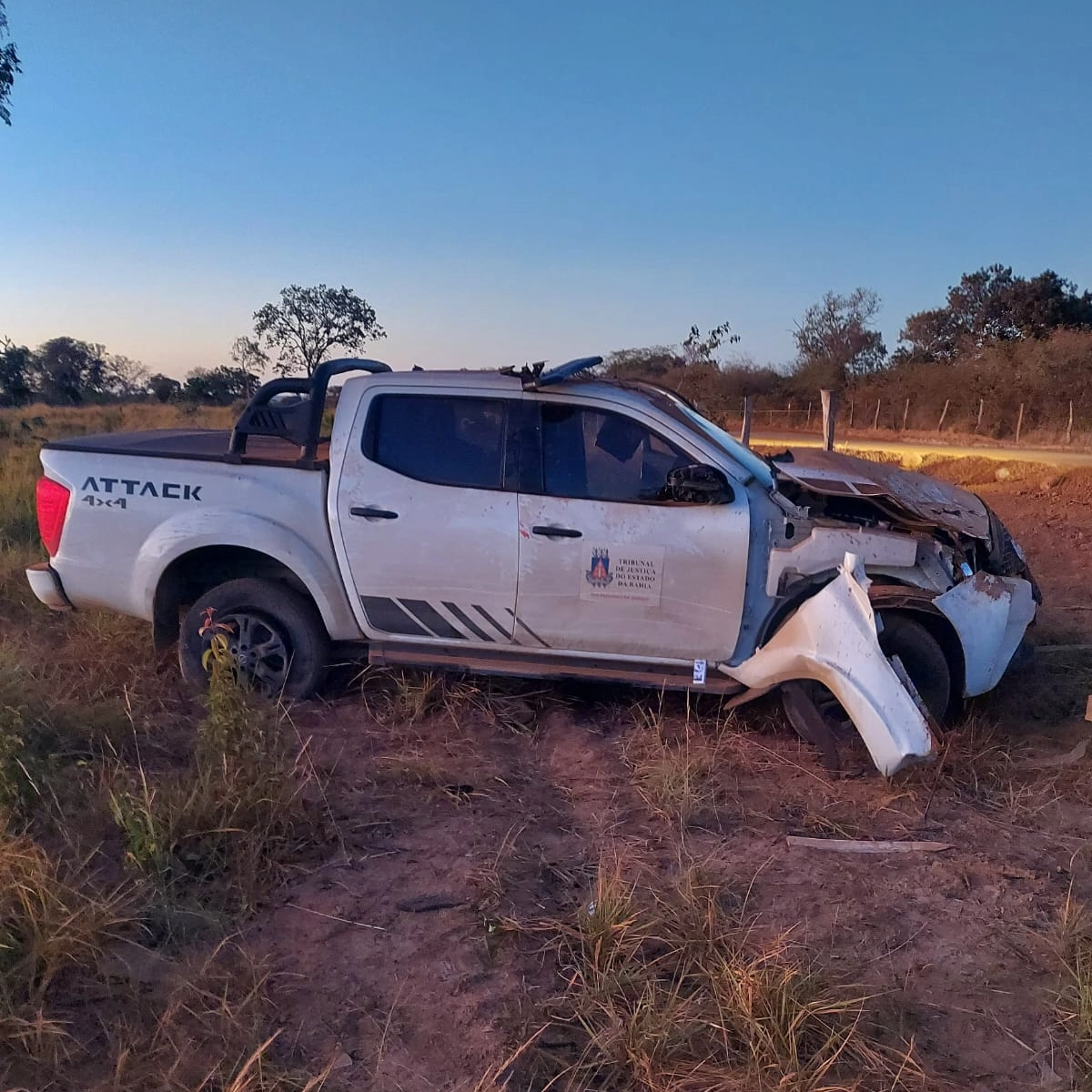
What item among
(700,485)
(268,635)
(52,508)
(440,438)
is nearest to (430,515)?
(440,438)

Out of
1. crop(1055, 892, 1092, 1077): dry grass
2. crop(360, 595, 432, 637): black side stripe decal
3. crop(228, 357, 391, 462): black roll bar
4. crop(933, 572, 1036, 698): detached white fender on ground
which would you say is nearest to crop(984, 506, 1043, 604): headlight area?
crop(933, 572, 1036, 698): detached white fender on ground

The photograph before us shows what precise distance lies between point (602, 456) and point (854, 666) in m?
1.57

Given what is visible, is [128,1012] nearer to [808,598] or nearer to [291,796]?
[291,796]

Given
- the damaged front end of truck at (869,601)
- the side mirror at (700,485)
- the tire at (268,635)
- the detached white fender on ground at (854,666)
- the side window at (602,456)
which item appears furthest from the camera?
the tire at (268,635)

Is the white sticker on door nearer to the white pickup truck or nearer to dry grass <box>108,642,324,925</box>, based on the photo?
the white pickup truck

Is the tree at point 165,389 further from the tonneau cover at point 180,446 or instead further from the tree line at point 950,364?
the tonneau cover at point 180,446

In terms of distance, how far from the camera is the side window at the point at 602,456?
15.5 ft

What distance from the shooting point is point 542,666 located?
4.88 metres

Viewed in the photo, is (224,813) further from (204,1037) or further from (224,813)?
(204,1037)

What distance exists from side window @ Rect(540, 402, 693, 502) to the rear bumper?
9.06 feet

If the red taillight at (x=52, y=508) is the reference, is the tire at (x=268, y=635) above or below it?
→ below

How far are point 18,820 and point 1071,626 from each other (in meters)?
6.67

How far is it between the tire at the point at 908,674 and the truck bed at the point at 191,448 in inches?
107

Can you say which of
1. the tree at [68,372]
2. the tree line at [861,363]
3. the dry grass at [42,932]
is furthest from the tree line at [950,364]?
the tree at [68,372]
